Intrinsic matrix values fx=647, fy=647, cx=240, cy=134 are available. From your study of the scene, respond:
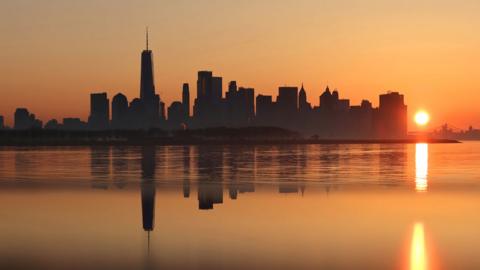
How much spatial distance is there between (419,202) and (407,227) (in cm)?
947

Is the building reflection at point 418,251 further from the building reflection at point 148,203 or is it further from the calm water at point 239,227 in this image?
the building reflection at point 148,203

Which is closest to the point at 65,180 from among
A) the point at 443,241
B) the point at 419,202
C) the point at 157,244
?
the point at 419,202

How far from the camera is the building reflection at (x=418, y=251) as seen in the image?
1736cm

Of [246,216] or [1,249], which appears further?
[246,216]

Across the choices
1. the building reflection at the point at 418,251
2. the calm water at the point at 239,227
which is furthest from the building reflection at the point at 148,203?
the building reflection at the point at 418,251

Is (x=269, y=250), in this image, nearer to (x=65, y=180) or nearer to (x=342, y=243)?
(x=342, y=243)

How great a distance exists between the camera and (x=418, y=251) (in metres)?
19.3

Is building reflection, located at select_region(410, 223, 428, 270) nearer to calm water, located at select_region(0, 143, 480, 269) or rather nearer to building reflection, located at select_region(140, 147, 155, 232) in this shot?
calm water, located at select_region(0, 143, 480, 269)

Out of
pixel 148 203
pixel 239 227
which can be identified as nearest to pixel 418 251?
pixel 239 227

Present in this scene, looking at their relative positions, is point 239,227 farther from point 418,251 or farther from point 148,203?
point 148,203

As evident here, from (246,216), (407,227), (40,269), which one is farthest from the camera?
(246,216)

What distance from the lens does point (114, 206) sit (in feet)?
102

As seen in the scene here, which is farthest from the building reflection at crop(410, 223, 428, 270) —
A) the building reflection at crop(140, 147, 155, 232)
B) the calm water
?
the building reflection at crop(140, 147, 155, 232)

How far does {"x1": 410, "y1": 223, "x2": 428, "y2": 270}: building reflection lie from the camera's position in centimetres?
1736
